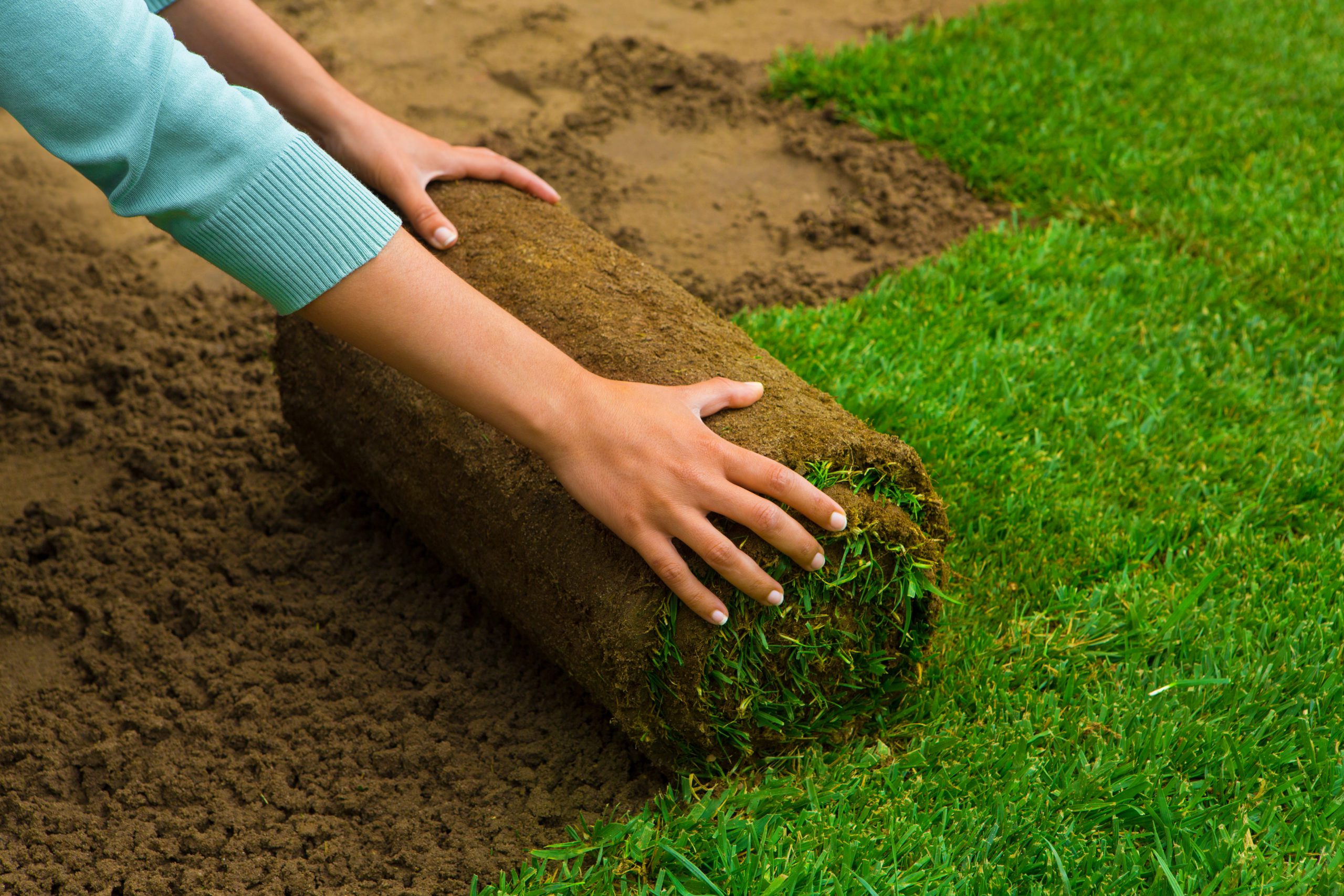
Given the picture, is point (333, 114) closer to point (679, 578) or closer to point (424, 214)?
point (424, 214)

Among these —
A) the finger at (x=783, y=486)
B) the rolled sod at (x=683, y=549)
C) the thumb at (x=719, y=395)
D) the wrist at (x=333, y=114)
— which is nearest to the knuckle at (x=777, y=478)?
the finger at (x=783, y=486)

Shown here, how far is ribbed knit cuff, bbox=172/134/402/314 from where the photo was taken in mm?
1766

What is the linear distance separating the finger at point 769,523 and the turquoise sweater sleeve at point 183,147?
0.74 m

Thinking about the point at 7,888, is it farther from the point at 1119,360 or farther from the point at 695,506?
the point at 1119,360

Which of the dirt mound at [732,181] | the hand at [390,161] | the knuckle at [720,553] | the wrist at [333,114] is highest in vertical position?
the wrist at [333,114]

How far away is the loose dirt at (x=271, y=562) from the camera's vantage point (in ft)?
7.18

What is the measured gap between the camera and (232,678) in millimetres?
2480

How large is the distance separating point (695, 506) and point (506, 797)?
2.61 ft

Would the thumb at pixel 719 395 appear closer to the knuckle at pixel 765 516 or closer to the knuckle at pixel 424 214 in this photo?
the knuckle at pixel 765 516

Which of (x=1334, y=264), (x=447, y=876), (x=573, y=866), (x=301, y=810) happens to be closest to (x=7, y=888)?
(x=301, y=810)

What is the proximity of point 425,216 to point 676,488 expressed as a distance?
1071 mm

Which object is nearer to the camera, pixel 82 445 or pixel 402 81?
pixel 82 445

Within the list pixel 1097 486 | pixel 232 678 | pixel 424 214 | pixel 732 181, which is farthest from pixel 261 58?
pixel 1097 486

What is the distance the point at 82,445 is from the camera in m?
3.13
